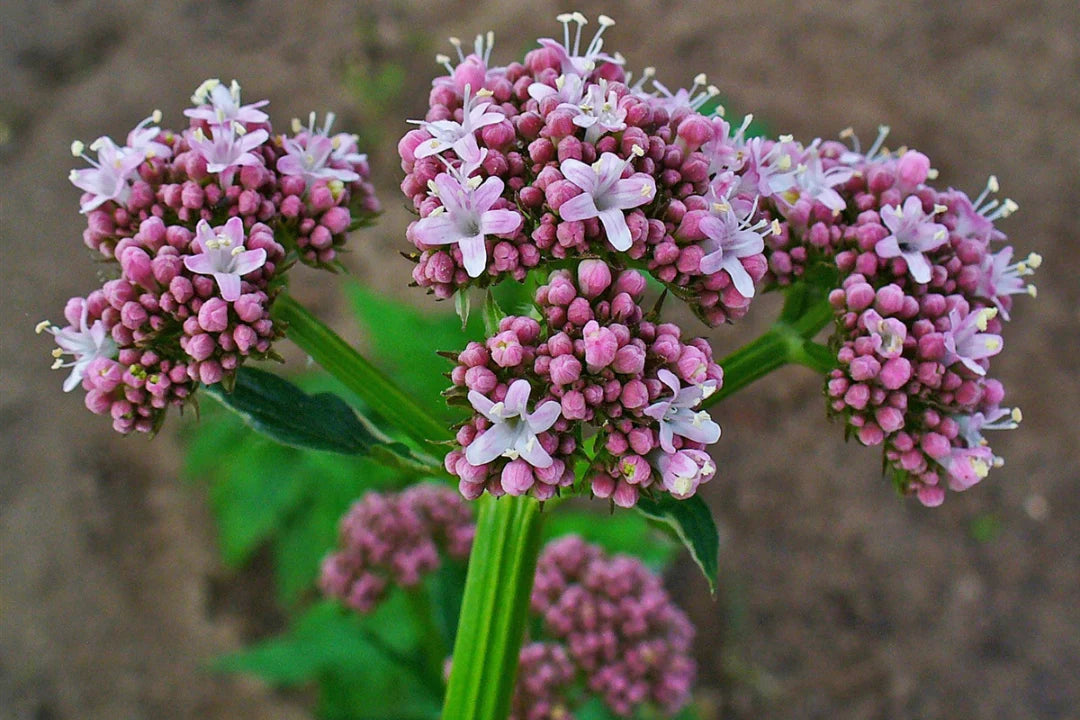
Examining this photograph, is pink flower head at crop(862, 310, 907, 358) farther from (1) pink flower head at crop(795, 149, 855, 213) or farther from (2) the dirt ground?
(2) the dirt ground

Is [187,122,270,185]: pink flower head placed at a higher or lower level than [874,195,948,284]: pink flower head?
lower

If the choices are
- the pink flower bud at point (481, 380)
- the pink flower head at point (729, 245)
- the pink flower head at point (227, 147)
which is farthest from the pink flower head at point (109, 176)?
the pink flower head at point (729, 245)

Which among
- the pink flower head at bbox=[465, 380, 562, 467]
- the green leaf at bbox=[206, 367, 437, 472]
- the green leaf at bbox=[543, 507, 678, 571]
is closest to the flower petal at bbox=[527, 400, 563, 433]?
the pink flower head at bbox=[465, 380, 562, 467]

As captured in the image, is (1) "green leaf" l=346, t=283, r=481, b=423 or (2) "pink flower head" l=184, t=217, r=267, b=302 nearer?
(2) "pink flower head" l=184, t=217, r=267, b=302

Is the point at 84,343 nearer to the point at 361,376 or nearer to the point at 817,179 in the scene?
the point at 361,376

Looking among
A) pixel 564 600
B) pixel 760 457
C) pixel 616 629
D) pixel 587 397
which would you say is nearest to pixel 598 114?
pixel 587 397

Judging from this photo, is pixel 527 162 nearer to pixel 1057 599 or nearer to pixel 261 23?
pixel 1057 599
